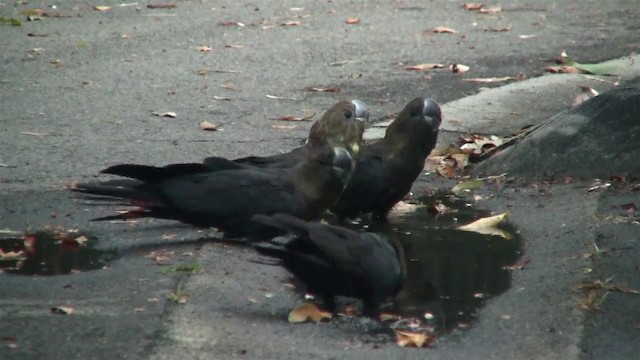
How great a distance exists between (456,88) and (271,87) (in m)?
1.51

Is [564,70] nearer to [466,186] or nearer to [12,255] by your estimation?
[466,186]

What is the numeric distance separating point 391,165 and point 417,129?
0.29m

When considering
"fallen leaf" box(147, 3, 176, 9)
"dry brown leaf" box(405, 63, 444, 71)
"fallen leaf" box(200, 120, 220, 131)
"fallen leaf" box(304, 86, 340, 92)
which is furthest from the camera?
"fallen leaf" box(147, 3, 176, 9)

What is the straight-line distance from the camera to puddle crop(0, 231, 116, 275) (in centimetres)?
529

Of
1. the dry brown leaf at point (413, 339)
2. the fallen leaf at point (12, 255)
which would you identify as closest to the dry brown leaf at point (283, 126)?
the fallen leaf at point (12, 255)

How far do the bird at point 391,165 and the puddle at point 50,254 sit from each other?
1.30 metres

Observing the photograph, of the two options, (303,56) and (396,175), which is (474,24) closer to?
(303,56)

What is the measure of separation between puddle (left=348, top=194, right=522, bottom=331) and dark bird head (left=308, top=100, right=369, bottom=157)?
20.7 inches

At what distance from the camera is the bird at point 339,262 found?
187 inches

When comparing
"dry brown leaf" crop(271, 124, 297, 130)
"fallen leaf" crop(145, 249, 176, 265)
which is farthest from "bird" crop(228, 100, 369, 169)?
"dry brown leaf" crop(271, 124, 297, 130)

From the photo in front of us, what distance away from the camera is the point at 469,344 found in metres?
4.45

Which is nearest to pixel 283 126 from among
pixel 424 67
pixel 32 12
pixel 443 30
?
pixel 424 67

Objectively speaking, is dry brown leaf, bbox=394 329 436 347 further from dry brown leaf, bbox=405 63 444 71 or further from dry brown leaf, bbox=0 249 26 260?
dry brown leaf, bbox=405 63 444 71

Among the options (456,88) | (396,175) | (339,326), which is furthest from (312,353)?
(456,88)
